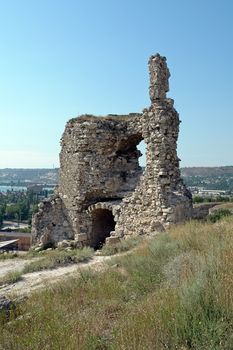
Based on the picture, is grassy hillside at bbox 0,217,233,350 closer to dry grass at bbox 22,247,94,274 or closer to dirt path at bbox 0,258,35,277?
dry grass at bbox 22,247,94,274

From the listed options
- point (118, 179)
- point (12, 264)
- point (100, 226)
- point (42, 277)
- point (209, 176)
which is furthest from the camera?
point (209, 176)

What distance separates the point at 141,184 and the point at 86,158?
2739 millimetres

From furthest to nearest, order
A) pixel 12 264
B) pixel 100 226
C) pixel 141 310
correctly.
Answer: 1. pixel 100 226
2. pixel 12 264
3. pixel 141 310

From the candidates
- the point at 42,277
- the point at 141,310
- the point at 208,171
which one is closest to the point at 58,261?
the point at 42,277

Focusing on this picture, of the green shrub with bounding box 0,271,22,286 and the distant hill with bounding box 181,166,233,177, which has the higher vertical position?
the distant hill with bounding box 181,166,233,177

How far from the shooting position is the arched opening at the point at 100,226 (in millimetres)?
15445

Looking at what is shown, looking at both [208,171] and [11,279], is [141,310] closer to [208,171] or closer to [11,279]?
[11,279]

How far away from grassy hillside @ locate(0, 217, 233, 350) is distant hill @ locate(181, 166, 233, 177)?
157 metres

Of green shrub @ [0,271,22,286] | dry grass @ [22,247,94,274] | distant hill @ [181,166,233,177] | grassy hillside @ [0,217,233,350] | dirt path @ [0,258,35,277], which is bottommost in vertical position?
dirt path @ [0,258,35,277]

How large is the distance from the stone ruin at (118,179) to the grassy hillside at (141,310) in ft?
19.3

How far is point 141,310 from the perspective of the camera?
4.37 meters

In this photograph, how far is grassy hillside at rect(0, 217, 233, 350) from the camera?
12.2ft

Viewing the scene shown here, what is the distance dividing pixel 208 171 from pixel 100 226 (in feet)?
524

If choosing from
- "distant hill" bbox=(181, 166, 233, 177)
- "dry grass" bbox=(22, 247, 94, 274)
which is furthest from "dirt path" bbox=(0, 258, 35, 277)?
"distant hill" bbox=(181, 166, 233, 177)
